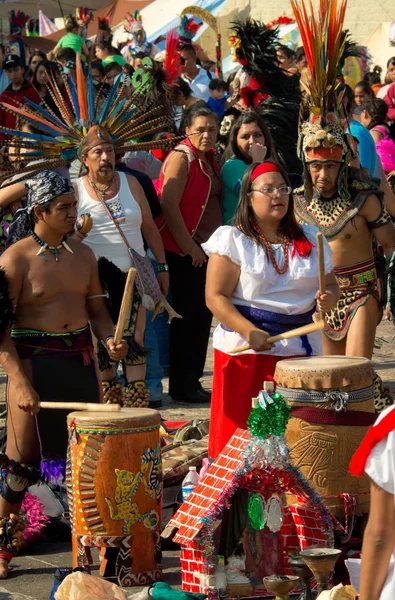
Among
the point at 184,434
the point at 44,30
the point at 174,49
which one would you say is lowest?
the point at 184,434

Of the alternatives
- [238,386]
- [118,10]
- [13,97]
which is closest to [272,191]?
[238,386]

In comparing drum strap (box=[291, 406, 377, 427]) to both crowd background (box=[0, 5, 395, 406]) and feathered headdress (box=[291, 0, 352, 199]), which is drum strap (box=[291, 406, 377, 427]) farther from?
crowd background (box=[0, 5, 395, 406])

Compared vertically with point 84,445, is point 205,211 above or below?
above

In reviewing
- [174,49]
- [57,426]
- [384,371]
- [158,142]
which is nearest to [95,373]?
[57,426]

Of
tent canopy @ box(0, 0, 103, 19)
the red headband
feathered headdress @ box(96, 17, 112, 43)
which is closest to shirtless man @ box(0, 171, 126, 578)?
the red headband

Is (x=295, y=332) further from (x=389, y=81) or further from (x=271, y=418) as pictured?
(x=389, y=81)

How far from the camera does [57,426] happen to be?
552 cm

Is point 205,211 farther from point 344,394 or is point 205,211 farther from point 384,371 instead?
point 344,394

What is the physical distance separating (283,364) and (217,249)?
733 mm

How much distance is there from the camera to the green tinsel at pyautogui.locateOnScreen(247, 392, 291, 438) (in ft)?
15.1

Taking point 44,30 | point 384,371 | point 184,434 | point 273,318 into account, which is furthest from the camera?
point 44,30

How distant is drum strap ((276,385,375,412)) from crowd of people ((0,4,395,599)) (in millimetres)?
339

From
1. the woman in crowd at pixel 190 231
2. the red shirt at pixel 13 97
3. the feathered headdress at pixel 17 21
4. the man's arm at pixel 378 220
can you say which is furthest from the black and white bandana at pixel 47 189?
the feathered headdress at pixel 17 21

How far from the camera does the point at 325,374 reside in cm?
496
